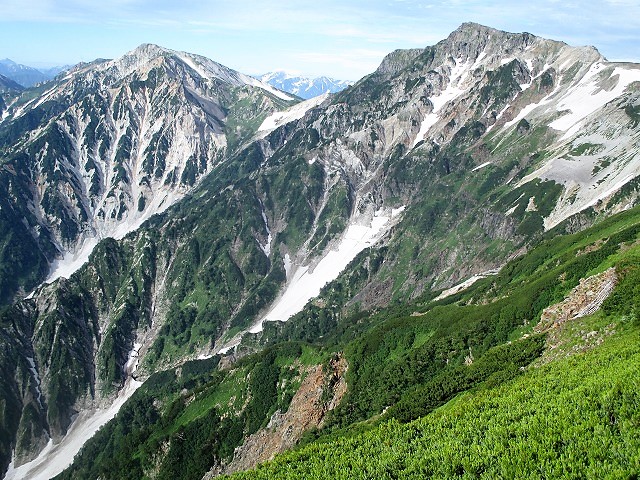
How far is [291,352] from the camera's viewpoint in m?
144

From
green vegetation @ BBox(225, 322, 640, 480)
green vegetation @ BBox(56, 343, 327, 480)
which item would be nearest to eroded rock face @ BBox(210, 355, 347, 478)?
green vegetation @ BBox(56, 343, 327, 480)

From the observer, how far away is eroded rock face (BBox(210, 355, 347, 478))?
109 metres

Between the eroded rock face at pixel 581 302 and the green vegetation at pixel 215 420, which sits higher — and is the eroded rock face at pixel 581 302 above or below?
above

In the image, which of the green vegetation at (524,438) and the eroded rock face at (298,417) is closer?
the green vegetation at (524,438)

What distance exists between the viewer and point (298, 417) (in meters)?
113

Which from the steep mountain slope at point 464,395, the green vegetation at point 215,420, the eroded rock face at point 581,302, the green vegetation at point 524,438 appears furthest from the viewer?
the green vegetation at point 215,420

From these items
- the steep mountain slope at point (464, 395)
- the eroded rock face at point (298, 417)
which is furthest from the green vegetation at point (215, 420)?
the eroded rock face at point (298, 417)

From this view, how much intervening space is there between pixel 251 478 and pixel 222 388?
114m

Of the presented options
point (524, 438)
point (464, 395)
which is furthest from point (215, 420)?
point (524, 438)

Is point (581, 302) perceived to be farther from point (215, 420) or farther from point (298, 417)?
point (215, 420)

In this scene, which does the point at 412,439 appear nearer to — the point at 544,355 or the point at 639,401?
the point at 639,401

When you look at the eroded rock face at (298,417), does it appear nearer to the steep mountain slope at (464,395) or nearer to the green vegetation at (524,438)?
the steep mountain slope at (464,395)

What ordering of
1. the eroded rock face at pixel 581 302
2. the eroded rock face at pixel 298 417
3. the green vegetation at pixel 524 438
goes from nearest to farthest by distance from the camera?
the green vegetation at pixel 524 438
the eroded rock face at pixel 581 302
the eroded rock face at pixel 298 417

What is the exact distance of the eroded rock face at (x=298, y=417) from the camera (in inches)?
4274
